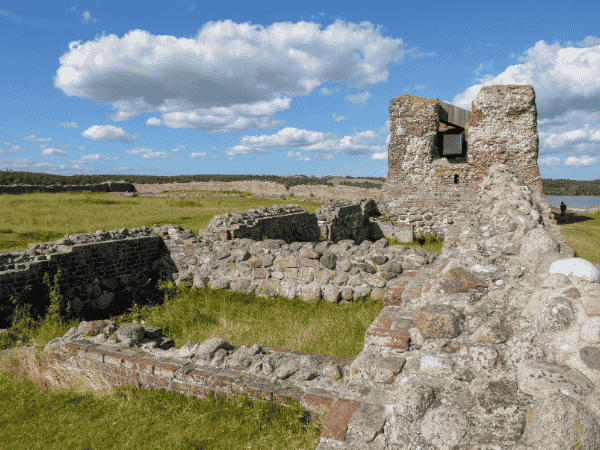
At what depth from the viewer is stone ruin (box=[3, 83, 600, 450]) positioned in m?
1.75

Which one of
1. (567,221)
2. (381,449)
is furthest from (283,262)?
(567,221)

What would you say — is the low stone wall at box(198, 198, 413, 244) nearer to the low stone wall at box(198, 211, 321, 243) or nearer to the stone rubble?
the low stone wall at box(198, 211, 321, 243)

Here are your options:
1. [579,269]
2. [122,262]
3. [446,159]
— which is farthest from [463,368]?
[446,159]

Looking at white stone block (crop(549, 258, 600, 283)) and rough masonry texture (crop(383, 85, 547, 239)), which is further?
rough masonry texture (crop(383, 85, 547, 239))

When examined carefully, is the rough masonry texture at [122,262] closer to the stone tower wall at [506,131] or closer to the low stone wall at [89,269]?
the low stone wall at [89,269]

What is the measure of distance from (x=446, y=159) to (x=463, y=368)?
16024mm

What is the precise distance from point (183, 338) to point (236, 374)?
8.21 feet

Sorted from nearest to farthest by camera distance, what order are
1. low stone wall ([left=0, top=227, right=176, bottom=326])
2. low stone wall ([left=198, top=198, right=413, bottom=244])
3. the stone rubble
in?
the stone rubble
low stone wall ([left=0, top=227, right=176, bottom=326])
low stone wall ([left=198, top=198, right=413, bottom=244])

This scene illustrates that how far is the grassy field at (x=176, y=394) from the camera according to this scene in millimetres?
3240

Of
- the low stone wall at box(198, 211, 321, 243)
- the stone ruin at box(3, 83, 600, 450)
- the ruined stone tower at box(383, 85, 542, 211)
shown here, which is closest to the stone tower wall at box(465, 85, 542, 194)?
the ruined stone tower at box(383, 85, 542, 211)

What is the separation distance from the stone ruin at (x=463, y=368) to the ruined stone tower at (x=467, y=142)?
13.0 metres

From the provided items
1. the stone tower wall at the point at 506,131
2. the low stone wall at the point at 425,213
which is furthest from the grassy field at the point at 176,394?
the stone tower wall at the point at 506,131

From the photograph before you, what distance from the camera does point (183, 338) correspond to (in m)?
5.81

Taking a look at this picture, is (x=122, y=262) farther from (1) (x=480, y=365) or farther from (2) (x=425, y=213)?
(2) (x=425, y=213)
